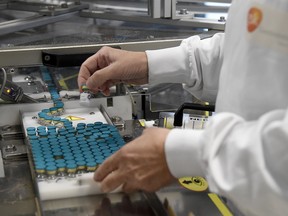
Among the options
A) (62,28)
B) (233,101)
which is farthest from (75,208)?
(62,28)

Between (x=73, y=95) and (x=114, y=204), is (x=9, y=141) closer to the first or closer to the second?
(x=73, y=95)

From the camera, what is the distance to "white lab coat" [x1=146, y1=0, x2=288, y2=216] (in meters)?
0.83

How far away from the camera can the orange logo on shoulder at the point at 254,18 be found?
3.14 ft

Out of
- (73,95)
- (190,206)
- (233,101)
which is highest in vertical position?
(233,101)

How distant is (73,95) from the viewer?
159 cm

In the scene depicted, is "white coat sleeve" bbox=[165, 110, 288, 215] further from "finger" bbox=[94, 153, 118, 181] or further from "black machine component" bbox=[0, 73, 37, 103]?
"black machine component" bbox=[0, 73, 37, 103]

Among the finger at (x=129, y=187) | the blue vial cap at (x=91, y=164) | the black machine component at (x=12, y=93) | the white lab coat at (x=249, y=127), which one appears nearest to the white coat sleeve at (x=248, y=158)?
the white lab coat at (x=249, y=127)

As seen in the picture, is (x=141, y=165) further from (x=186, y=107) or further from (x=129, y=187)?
(x=186, y=107)

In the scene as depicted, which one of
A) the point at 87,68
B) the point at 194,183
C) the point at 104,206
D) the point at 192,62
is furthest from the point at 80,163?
the point at 192,62

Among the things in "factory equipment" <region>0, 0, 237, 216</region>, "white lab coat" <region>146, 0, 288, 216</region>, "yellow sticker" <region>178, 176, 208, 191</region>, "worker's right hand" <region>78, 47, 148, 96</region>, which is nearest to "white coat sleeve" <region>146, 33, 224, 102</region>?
"worker's right hand" <region>78, 47, 148, 96</region>

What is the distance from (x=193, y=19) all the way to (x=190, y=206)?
1031 mm

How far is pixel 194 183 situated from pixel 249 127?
0.35 m

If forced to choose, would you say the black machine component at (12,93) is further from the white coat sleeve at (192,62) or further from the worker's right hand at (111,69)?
the white coat sleeve at (192,62)

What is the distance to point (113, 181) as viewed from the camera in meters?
1.00
